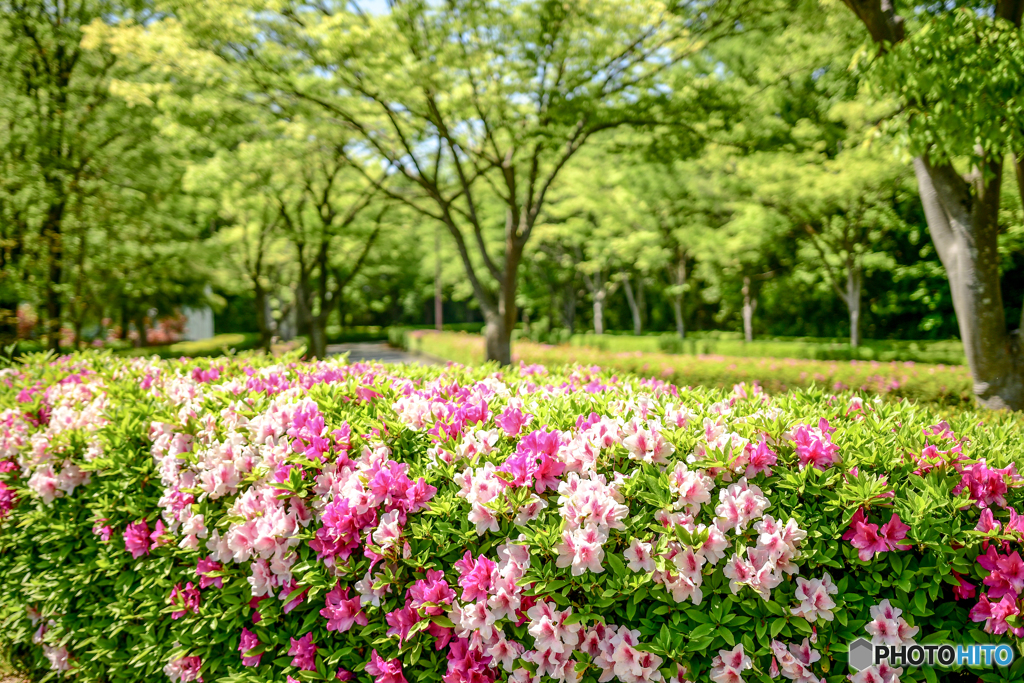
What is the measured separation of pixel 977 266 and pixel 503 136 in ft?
28.3

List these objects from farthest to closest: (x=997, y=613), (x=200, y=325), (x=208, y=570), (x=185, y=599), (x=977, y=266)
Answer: (x=200, y=325) < (x=977, y=266) < (x=185, y=599) < (x=208, y=570) < (x=997, y=613)

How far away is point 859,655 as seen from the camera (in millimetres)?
1969

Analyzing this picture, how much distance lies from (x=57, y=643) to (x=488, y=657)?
2.76m

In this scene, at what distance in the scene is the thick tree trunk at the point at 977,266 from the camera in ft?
20.1

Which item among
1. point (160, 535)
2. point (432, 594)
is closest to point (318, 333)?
point (160, 535)

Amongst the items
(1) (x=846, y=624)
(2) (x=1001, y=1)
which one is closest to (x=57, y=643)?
(1) (x=846, y=624)

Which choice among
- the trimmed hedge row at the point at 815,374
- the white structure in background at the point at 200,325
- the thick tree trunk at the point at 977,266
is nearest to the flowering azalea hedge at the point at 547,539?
the thick tree trunk at the point at 977,266

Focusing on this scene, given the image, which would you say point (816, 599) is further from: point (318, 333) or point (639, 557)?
point (318, 333)

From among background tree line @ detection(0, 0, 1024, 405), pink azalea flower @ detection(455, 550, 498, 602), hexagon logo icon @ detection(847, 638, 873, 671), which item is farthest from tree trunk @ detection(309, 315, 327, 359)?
hexagon logo icon @ detection(847, 638, 873, 671)

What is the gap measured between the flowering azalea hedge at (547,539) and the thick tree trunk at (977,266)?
14.8 ft

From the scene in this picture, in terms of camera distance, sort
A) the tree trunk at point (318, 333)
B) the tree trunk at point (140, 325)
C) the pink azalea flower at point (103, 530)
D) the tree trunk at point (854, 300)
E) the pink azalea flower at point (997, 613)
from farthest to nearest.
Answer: the tree trunk at point (140, 325) → the tree trunk at point (318, 333) → the tree trunk at point (854, 300) → the pink azalea flower at point (103, 530) → the pink azalea flower at point (997, 613)

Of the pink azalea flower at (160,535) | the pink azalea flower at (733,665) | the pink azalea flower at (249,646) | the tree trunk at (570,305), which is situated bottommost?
the pink azalea flower at (249,646)

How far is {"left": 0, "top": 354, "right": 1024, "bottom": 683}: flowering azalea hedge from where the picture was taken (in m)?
1.97

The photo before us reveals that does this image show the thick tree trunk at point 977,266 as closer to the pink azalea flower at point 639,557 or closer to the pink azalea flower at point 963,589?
the pink azalea flower at point 963,589
